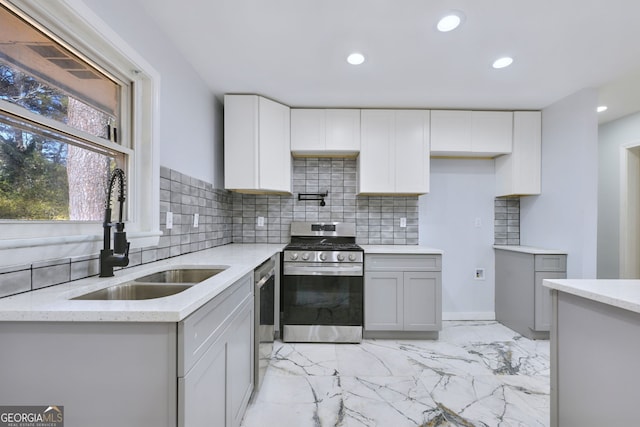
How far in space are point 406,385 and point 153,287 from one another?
5.65 ft

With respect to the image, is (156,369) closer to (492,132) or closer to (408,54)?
(408,54)

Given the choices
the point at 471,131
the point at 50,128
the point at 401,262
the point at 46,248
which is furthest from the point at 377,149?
the point at 46,248

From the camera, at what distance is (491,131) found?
2877 mm

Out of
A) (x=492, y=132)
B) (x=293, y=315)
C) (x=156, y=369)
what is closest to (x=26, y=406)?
(x=156, y=369)

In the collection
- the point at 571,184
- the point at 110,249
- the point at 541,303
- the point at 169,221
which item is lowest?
the point at 541,303

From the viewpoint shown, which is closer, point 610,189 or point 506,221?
point 506,221

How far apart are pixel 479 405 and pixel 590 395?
30.9 inches

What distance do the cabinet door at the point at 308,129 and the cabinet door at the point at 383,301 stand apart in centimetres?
140

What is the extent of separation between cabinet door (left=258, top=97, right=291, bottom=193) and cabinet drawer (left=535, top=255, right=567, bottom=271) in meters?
2.49

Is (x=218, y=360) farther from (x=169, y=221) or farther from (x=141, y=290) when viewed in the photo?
(x=169, y=221)

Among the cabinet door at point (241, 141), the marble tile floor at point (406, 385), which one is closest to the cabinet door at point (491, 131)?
the marble tile floor at point (406, 385)

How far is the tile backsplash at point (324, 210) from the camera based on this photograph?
3174mm

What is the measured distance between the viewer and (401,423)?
1.56 metres

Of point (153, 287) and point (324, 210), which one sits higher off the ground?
point (324, 210)
